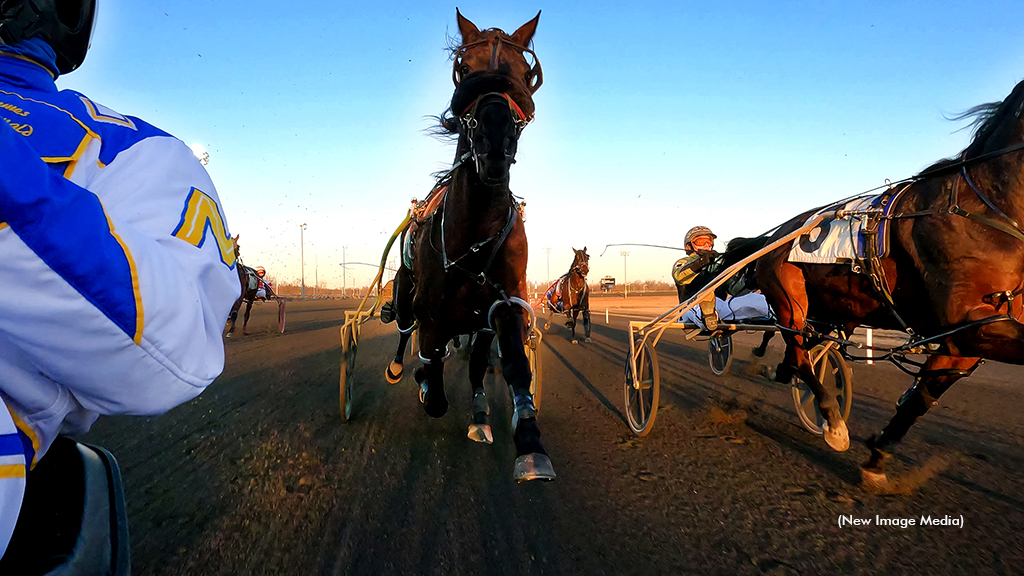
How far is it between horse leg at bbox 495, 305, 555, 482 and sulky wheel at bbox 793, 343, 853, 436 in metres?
3.26

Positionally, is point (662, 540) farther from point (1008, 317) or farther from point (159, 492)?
point (159, 492)

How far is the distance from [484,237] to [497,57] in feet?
3.36

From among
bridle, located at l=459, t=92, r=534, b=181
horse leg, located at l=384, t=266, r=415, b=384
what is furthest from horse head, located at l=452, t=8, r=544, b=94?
horse leg, located at l=384, t=266, r=415, b=384

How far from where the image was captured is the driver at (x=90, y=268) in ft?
1.90

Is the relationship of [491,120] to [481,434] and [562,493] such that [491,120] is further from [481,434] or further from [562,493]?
[481,434]

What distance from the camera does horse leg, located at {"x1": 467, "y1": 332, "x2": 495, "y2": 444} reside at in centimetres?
410

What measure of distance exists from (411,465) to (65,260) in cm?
335

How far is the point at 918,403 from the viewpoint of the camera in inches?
137

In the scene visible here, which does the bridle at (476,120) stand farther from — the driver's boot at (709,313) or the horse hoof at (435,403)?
the driver's boot at (709,313)

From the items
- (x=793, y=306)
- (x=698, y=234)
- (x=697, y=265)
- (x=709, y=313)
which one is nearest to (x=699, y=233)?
(x=698, y=234)

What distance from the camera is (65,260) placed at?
1.90 ft

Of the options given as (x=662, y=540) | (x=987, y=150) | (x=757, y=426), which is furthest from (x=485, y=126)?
(x=757, y=426)

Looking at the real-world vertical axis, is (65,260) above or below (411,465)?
above

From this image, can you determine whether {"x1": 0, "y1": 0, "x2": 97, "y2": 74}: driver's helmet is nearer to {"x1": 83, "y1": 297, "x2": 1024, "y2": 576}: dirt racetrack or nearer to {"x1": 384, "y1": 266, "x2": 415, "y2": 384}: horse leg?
{"x1": 83, "y1": 297, "x2": 1024, "y2": 576}: dirt racetrack
